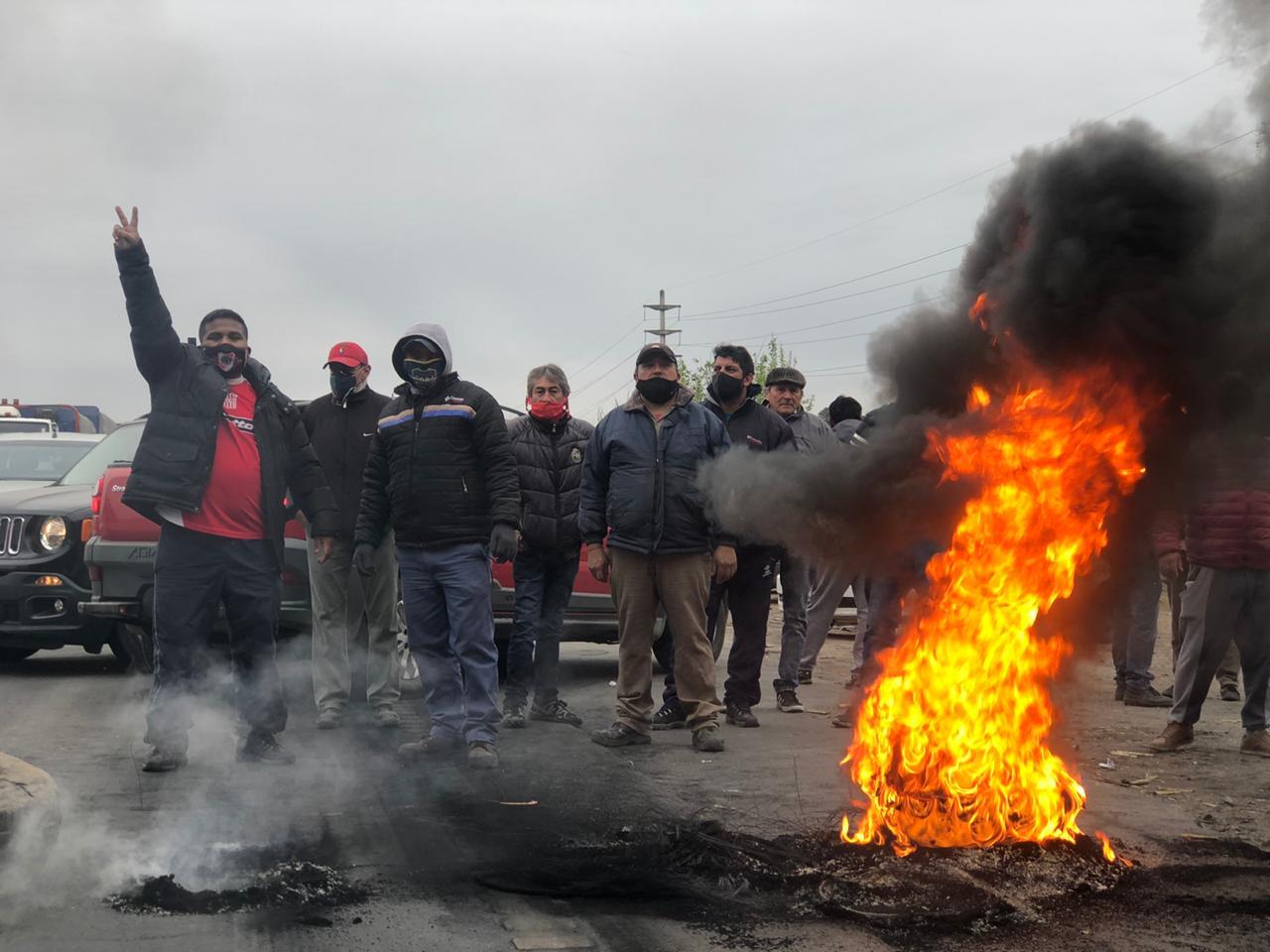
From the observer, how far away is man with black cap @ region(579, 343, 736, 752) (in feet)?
25.3

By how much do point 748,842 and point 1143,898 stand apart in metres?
1.49

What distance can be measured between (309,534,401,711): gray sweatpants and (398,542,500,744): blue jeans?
1.00 meters

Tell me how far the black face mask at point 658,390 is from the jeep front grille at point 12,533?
18.3 ft

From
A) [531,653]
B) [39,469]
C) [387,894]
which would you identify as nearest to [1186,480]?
A: [387,894]

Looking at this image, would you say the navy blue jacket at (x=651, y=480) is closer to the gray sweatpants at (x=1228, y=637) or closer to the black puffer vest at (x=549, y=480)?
the black puffer vest at (x=549, y=480)

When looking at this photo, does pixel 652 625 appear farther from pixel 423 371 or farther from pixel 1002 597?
pixel 1002 597

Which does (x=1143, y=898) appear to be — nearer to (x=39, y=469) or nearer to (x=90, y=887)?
(x=90, y=887)

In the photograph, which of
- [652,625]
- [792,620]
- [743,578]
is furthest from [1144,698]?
[652,625]

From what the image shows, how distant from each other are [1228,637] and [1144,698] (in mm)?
2140

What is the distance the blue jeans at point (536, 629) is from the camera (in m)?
8.62

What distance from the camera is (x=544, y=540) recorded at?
8.53m

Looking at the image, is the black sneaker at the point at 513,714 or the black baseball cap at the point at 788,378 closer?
the black sneaker at the point at 513,714

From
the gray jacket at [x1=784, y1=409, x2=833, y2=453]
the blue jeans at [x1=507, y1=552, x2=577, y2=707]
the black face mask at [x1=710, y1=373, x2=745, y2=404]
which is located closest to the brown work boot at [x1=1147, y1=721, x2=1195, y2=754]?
the gray jacket at [x1=784, y1=409, x2=833, y2=453]

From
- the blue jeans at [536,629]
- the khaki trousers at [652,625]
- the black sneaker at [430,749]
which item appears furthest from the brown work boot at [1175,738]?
the black sneaker at [430,749]
